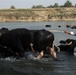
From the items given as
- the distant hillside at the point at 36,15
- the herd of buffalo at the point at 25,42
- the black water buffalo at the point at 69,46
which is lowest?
the distant hillside at the point at 36,15

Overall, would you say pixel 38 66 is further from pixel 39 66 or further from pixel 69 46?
pixel 69 46

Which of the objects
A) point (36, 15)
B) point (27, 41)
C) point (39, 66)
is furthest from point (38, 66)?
point (36, 15)

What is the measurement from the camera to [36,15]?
170000mm

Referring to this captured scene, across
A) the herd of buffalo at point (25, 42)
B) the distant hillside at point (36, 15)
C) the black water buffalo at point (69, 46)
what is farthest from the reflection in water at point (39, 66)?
the distant hillside at point (36, 15)

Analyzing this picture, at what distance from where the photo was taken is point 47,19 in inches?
6501

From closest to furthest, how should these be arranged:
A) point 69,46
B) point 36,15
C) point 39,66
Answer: point 39,66, point 69,46, point 36,15

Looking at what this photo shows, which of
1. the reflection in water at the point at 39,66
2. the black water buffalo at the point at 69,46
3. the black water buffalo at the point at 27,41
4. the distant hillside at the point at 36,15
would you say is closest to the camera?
the reflection in water at the point at 39,66

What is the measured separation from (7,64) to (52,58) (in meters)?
3.01

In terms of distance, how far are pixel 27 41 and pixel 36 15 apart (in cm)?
15043


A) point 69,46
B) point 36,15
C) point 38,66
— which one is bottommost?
point 36,15

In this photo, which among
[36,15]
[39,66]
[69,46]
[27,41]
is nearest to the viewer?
[39,66]

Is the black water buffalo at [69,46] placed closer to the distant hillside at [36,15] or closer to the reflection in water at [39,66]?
the reflection in water at [39,66]

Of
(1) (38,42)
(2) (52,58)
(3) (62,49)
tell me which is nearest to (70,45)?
(3) (62,49)

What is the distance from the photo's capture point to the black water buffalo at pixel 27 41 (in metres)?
19.5
